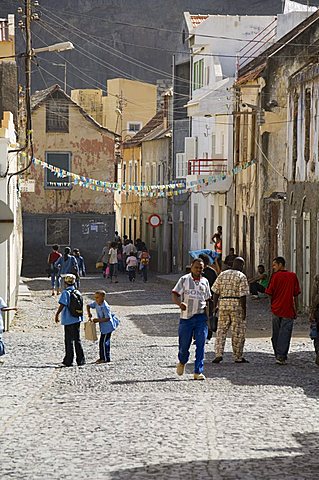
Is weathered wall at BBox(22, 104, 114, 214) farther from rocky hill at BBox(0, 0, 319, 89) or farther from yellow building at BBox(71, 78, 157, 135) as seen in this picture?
rocky hill at BBox(0, 0, 319, 89)

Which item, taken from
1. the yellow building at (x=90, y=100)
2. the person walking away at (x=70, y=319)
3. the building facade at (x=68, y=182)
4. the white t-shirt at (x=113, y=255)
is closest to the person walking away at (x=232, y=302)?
the person walking away at (x=70, y=319)

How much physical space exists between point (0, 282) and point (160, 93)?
4935 cm

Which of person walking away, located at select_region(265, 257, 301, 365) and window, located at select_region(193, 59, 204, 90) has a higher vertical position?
window, located at select_region(193, 59, 204, 90)

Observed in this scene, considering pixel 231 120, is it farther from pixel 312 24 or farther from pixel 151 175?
pixel 151 175

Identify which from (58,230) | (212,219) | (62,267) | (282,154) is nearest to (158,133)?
(58,230)

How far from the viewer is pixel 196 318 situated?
690 inches

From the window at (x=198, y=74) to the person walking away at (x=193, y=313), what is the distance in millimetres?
36144

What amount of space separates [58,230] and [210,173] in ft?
41.5

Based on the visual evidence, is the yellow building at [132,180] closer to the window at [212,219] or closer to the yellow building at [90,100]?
the yellow building at [90,100]

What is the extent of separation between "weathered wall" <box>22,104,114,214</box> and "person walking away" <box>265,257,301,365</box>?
1532 inches

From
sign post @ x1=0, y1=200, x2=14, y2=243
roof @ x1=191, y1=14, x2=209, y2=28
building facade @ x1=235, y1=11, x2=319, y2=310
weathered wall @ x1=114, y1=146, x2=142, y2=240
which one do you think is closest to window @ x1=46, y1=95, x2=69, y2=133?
roof @ x1=191, y1=14, x2=209, y2=28

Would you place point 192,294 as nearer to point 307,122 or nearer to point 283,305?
point 283,305

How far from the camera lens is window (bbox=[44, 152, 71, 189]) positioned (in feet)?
193

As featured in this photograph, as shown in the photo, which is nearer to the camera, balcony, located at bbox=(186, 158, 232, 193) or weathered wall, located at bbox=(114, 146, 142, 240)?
balcony, located at bbox=(186, 158, 232, 193)
